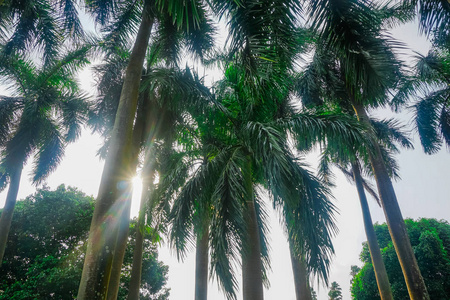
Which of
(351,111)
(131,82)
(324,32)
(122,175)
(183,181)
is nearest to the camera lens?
(324,32)

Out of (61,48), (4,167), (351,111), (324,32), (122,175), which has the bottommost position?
(122,175)

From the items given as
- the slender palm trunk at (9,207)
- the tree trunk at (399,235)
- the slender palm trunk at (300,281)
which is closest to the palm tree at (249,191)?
the tree trunk at (399,235)

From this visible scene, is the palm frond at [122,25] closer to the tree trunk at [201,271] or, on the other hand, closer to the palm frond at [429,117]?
the tree trunk at [201,271]

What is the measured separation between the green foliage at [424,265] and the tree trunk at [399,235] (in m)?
11.9

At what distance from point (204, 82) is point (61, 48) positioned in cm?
443

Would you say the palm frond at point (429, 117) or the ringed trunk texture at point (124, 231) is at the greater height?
the palm frond at point (429, 117)

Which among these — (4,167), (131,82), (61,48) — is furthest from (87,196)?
(131,82)

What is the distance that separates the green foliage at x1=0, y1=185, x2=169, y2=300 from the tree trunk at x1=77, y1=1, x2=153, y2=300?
12.4 metres

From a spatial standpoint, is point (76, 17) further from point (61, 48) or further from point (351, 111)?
point (351, 111)

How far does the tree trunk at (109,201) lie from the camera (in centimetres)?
326

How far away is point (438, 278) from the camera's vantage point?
1552cm

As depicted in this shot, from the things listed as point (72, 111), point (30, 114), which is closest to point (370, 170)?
point (72, 111)

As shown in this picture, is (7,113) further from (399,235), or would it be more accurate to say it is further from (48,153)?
(399,235)

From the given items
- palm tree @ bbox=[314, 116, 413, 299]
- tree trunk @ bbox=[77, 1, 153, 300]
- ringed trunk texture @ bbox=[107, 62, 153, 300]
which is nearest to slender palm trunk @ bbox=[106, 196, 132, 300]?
ringed trunk texture @ bbox=[107, 62, 153, 300]
